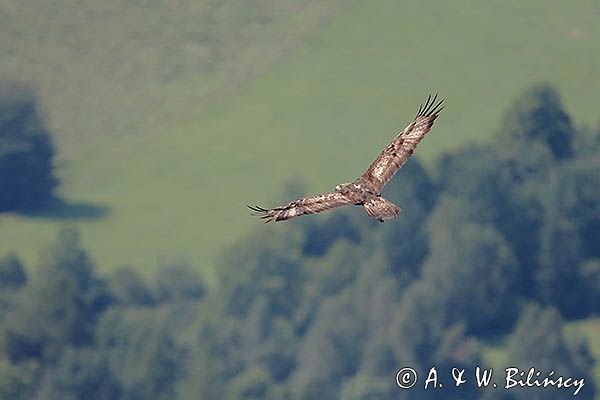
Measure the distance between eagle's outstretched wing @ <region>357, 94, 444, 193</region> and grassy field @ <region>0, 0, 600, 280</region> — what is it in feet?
342

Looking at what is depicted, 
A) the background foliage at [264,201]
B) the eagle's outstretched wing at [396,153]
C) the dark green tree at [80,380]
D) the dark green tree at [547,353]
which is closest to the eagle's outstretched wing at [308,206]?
the eagle's outstretched wing at [396,153]

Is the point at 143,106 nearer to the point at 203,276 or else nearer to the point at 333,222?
the point at 203,276

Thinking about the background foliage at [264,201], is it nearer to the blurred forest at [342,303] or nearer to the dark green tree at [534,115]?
the blurred forest at [342,303]

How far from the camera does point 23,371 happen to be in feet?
571

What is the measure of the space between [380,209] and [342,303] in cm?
13989

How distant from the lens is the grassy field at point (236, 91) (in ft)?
540

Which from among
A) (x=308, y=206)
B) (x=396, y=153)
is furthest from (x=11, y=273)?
(x=308, y=206)

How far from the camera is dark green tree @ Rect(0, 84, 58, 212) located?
171875mm

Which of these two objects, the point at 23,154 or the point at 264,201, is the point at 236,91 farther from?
the point at 23,154

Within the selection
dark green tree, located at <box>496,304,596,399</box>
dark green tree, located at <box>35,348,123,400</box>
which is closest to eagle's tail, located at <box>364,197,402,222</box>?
dark green tree, located at <box>496,304,596,399</box>

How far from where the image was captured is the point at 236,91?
170m

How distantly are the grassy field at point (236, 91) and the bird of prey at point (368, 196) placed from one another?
105287 millimetres

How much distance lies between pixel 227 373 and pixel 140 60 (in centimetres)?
2812

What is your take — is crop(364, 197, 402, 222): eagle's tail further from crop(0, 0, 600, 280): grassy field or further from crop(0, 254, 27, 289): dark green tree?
crop(0, 254, 27, 289): dark green tree
